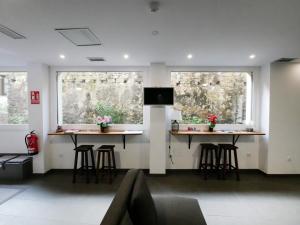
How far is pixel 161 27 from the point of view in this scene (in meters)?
2.46

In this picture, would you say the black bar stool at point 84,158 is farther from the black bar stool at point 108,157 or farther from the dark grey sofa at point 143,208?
the dark grey sofa at point 143,208

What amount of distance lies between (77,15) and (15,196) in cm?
326

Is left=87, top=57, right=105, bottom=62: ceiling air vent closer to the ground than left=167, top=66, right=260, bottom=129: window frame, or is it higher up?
higher up

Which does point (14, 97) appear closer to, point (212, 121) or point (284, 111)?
point (212, 121)

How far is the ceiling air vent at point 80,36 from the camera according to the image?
258 centimetres

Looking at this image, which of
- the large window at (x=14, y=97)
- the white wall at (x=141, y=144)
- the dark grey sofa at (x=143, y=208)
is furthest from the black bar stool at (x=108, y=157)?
the large window at (x=14, y=97)

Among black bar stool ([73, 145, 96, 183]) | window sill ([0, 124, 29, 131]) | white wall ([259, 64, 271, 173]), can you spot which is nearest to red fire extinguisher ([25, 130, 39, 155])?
window sill ([0, 124, 29, 131])

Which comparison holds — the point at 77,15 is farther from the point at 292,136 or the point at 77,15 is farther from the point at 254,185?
the point at 292,136

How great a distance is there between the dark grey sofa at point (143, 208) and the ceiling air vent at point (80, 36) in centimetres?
192

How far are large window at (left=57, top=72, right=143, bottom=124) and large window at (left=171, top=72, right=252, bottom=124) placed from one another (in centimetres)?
103

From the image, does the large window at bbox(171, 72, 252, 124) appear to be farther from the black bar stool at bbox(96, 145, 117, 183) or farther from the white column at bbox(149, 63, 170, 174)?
the black bar stool at bbox(96, 145, 117, 183)

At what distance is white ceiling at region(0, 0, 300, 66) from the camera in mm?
1948

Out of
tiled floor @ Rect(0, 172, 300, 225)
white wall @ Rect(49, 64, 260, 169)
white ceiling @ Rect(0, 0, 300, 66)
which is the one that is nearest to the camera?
white ceiling @ Rect(0, 0, 300, 66)

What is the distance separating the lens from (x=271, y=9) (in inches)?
78.2
